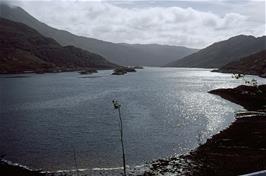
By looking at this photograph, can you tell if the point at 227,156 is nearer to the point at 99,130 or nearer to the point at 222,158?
the point at 222,158

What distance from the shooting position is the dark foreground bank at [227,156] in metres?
43.4

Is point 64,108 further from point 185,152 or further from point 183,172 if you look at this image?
point 183,172

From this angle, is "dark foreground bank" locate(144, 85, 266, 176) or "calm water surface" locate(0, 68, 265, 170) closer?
"dark foreground bank" locate(144, 85, 266, 176)

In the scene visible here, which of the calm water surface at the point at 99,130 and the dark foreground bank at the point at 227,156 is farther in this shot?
the calm water surface at the point at 99,130

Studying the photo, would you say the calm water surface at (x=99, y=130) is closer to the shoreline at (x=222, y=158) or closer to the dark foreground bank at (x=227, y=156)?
the shoreline at (x=222, y=158)

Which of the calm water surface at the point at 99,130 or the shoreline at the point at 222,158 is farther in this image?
the calm water surface at the point at 99,130

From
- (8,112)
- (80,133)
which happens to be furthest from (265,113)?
(8,112)

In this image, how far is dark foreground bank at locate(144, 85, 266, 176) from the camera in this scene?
43.4 m

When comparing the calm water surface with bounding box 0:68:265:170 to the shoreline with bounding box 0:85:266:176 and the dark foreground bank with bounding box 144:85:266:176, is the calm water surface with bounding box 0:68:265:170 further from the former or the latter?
the dark foreground bank with bounding box 144:85:266:176

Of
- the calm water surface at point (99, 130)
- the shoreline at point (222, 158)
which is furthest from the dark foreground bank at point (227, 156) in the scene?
the calm water surface at point (99, 130)

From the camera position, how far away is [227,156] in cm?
4875

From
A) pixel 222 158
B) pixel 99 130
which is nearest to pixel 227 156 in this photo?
pixel 222 158

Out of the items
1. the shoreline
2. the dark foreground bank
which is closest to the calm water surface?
the shoreline

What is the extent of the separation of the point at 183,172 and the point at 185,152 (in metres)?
10.3
